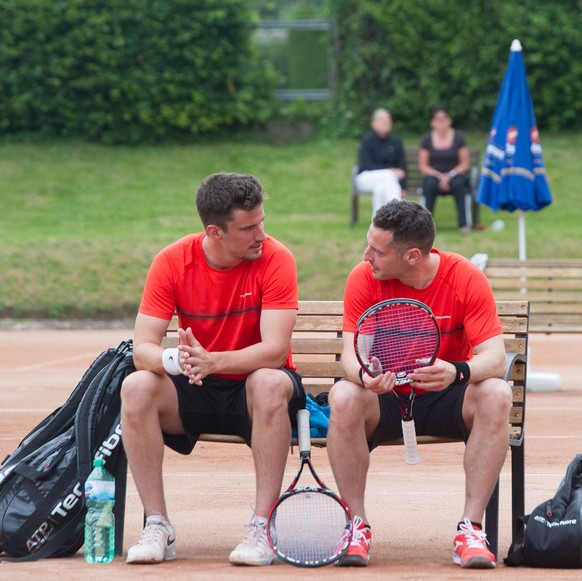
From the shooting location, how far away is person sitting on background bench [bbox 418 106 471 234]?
1502 centimetres

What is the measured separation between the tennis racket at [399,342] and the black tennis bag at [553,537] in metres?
0.49

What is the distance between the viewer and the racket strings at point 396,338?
185 inches

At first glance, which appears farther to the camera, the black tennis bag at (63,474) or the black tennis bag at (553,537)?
the black tennis bag at (63,474)

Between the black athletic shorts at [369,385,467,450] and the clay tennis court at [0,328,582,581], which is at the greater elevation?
the black athletic shorts at [369,385,467,450]

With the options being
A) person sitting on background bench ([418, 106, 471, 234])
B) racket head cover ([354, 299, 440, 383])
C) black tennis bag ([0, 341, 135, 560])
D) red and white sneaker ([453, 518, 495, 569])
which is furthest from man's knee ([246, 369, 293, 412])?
person sitting on background bench ([418, 106, 471, 234])

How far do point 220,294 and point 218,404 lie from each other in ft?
1.43

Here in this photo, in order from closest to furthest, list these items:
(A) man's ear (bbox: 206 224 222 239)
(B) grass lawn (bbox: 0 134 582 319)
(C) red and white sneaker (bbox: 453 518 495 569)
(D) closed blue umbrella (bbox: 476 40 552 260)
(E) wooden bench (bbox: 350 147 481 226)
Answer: (C) red and white sneaker (bbox: 453 518 495 569) < (A) man's ear (bbox: 206 224 222 239) < (D) closed blue umbrella (bbox: 476 40 552 260) < (B) grass lawn (bbox: 0 134 582 319) < (E) wooden bench (bbox: 350 147 481 226)

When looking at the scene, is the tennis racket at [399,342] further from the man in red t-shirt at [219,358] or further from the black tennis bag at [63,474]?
the black tennis bag at [63,474]

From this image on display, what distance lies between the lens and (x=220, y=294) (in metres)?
5.02

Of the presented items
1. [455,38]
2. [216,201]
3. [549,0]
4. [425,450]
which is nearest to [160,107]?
[455,38]

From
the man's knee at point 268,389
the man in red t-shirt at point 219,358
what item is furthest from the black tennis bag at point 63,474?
the man's knee at point 268,389

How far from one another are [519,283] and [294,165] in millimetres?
9102

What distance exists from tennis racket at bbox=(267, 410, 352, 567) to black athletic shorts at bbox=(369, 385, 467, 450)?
34 cm

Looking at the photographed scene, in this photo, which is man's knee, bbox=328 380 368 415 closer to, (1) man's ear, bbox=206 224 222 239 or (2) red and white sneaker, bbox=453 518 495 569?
(2) red and white sneaker, bbox=453 518 495 569
